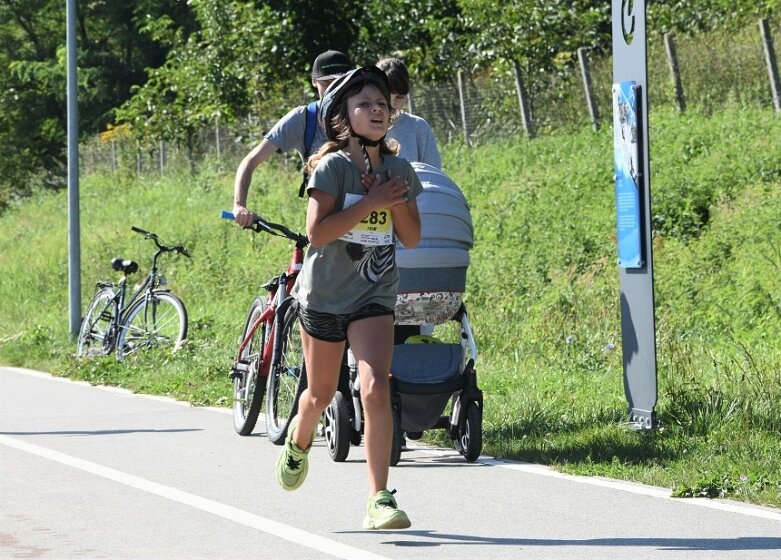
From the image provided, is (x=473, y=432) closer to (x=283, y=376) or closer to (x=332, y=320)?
(x=283, y=376)

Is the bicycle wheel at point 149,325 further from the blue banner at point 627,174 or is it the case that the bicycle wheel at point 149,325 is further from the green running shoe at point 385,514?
the green running shoe at point 385,514

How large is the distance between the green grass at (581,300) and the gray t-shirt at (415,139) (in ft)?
5.57

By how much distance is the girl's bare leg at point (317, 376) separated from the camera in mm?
6145

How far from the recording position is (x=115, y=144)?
36.1 meters

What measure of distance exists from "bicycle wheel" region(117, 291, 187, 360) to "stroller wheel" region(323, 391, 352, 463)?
554 cm

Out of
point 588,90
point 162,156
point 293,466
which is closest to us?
point 293,466

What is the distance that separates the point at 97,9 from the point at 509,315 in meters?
35.9

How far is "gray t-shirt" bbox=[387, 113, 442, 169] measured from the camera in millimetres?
8516

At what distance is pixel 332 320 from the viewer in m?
6.05

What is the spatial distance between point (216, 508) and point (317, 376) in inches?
38.7

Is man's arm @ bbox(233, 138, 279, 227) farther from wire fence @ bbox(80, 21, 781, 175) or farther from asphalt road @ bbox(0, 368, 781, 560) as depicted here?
wire fence @ bbox(80, 21, 781, 175)

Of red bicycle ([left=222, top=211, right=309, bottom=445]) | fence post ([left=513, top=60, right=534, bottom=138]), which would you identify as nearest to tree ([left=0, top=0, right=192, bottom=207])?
fence post ([left=513, top=60, right=534, bottom=138])

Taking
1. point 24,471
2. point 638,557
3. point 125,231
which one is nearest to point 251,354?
point 24,471

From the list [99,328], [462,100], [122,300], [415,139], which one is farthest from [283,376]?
[462,100]
